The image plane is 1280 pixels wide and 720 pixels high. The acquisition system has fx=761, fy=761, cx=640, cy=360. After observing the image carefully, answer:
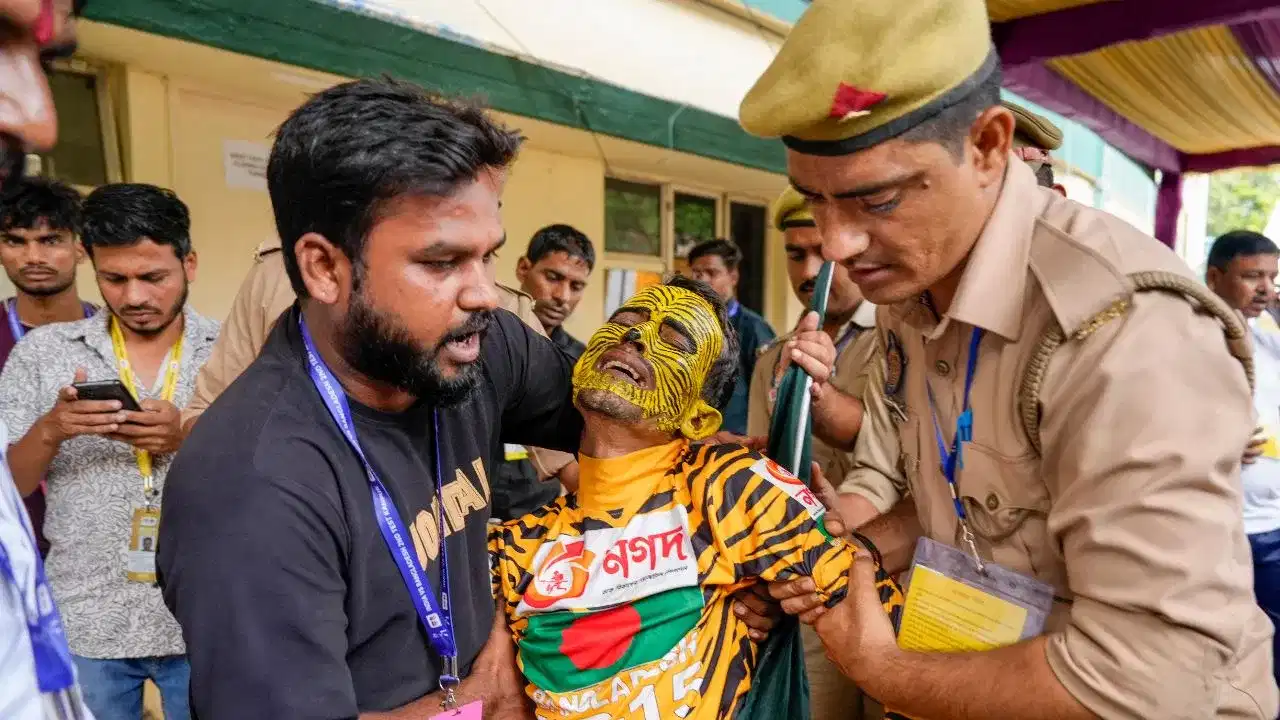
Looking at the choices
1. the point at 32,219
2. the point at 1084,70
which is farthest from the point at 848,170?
the point at 1084,70

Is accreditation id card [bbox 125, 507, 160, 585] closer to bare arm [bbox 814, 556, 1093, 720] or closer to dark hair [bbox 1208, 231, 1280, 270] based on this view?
bare arm [bbox 814, 556, 1093, 720]

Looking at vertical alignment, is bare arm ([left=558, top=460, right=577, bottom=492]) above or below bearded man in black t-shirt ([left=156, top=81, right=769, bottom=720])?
below

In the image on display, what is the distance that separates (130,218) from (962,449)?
3001 mm

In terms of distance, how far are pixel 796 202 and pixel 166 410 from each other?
262 centimetres

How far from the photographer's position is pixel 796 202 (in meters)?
3.40

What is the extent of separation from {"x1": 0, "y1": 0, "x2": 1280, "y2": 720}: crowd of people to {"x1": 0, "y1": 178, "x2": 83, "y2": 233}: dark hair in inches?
97.7

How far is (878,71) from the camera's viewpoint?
1436 millimetres

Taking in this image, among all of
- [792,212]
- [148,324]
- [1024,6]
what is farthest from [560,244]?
[1024,6]

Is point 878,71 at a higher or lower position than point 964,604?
higher

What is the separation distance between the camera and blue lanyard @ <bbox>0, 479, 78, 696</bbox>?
0.99 m

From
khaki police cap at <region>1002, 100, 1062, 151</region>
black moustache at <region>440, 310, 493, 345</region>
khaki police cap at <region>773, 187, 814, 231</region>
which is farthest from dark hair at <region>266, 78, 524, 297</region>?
khaki police cap at <region>773, 187, 814, 231</region>

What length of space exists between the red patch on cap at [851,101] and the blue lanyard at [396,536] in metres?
1.11

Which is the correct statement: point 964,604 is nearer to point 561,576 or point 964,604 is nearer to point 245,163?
point 561,576

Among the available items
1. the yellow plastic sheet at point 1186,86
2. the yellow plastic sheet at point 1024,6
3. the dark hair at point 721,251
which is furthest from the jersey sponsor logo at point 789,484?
the yellow plastic sheet at point 1186,86
